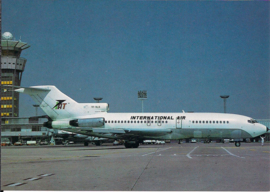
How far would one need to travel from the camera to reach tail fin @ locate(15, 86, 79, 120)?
4362 centimetres

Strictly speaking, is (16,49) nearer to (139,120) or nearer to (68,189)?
(139,120)

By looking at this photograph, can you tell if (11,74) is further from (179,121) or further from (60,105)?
(179,121)

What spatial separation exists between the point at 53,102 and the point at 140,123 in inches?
489

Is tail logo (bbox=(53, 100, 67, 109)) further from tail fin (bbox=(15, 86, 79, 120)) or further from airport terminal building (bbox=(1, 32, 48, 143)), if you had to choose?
airport terminal building (bbox=(1, 32, 48, 143))

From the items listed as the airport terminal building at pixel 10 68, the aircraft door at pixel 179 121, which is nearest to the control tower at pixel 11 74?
the airport terminal building at pixel 10 68

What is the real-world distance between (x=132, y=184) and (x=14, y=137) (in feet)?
394

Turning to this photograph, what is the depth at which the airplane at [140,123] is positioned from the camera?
4244cm

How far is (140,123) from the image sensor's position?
43.7 meters

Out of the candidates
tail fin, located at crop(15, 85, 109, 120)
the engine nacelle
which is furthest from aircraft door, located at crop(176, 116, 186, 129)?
tail fin, located at crop(15, 85, 109, 120)

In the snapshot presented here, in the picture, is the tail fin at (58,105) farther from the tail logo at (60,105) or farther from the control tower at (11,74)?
the control tower at (11,74)

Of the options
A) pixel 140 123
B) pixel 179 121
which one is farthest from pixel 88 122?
pixel 179 121

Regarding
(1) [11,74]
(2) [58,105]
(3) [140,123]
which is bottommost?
(3) [140,123]

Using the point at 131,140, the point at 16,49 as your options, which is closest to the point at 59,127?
the point at 131,140

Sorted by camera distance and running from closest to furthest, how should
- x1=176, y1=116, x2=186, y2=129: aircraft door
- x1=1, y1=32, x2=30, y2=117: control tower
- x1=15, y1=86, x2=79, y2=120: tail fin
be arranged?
x1=176, y1=116, x2=186, y2=129: aircraft door, x1=15, y1=86, x2=79, y2=120: tail fin, x1=1, y1=32, x2=30, y2=117: control tower
